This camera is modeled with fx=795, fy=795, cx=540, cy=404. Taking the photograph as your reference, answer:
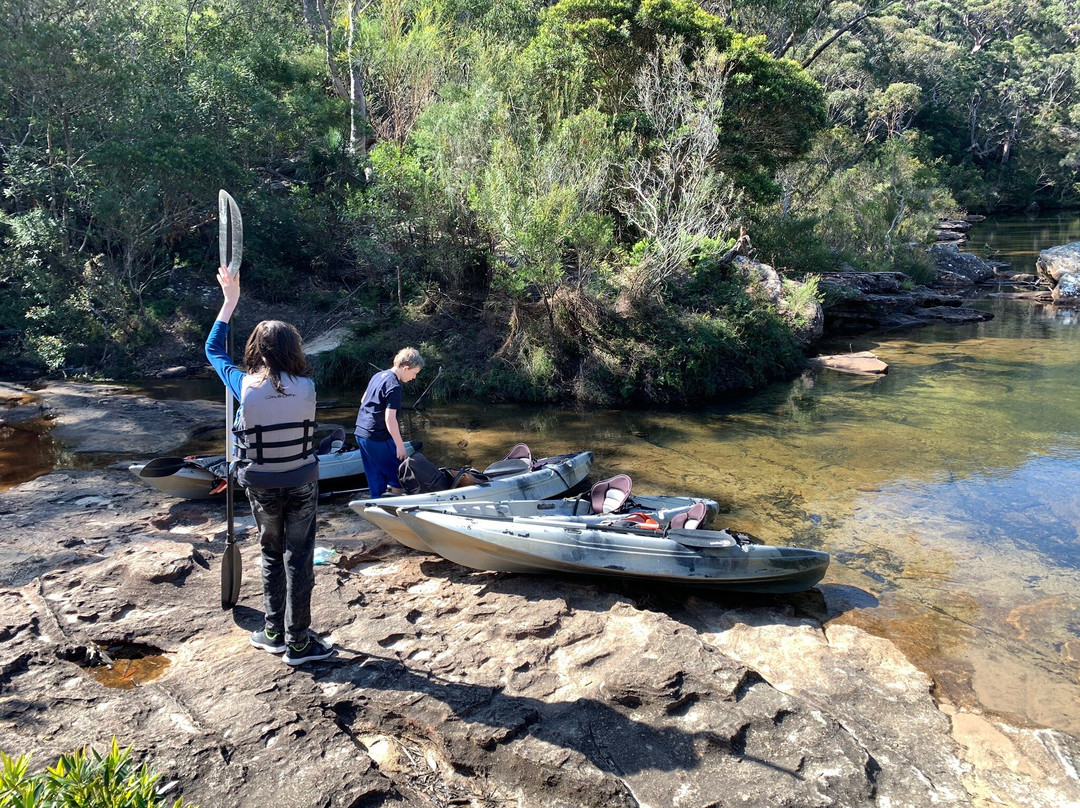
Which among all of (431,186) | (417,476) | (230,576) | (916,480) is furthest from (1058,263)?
(230,576)

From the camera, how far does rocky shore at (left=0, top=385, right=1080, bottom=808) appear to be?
11.9 ft

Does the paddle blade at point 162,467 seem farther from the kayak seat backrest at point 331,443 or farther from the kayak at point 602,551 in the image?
the kayak at point 602,551

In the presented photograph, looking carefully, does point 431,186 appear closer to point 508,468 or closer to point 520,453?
point 520,453

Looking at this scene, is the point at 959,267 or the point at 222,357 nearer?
the point at 222,357

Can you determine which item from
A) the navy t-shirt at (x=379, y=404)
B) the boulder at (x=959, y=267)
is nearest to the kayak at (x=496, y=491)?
the navy t-shirt at (x=379, y=404)

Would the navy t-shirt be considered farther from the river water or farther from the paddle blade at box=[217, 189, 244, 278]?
the river water

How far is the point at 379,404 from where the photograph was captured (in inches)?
255

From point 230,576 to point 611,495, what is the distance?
10.8 ft

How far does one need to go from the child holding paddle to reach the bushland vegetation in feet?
27.4

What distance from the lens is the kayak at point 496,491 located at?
20.1 feet

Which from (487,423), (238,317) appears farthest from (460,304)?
(238,317)

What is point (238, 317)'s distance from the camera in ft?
51.3

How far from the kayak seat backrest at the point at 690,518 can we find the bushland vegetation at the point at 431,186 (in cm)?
649

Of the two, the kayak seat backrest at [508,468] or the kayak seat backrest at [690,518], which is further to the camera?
the kayak seat backrest at [508,468]
